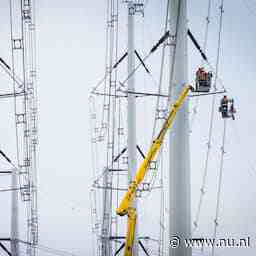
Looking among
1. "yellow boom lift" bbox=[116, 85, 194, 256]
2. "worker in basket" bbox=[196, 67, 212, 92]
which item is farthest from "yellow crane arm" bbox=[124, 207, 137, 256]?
"worker in basket" bbox=[196, 67, 212, 92]

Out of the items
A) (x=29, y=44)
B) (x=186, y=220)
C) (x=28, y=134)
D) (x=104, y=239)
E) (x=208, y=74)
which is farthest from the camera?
(x=104, y=239)

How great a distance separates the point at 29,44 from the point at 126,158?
856 cm

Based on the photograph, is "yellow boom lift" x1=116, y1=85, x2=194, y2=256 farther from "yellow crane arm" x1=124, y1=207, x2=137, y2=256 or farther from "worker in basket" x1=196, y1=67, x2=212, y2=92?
"worker in basket" x1=196, y1=67, x2=212, y2=92

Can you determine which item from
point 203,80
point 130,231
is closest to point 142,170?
point 130,231

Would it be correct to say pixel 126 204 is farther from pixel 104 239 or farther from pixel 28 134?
pixel 104 239

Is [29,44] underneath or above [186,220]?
above

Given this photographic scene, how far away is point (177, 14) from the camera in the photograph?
14.0 meters

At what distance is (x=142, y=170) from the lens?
15312mm

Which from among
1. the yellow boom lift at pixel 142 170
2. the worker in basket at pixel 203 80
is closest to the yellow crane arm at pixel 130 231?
the yellow boom lift at pixel 142 170

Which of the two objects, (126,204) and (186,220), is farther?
(126,204)

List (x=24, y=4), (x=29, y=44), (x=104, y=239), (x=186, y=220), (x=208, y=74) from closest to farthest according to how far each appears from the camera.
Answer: (x=186, y=220), (x=208, y=74), (x=24, y=4), (x=29, y=44), (x=104, y=239)

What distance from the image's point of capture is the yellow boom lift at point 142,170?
560 inches

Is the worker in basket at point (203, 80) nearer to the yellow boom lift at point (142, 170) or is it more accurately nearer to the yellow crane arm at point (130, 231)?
the yellow boom lift at point (142, 170)

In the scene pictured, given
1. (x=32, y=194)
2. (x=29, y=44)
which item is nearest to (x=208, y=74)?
(x=29, y=44)
